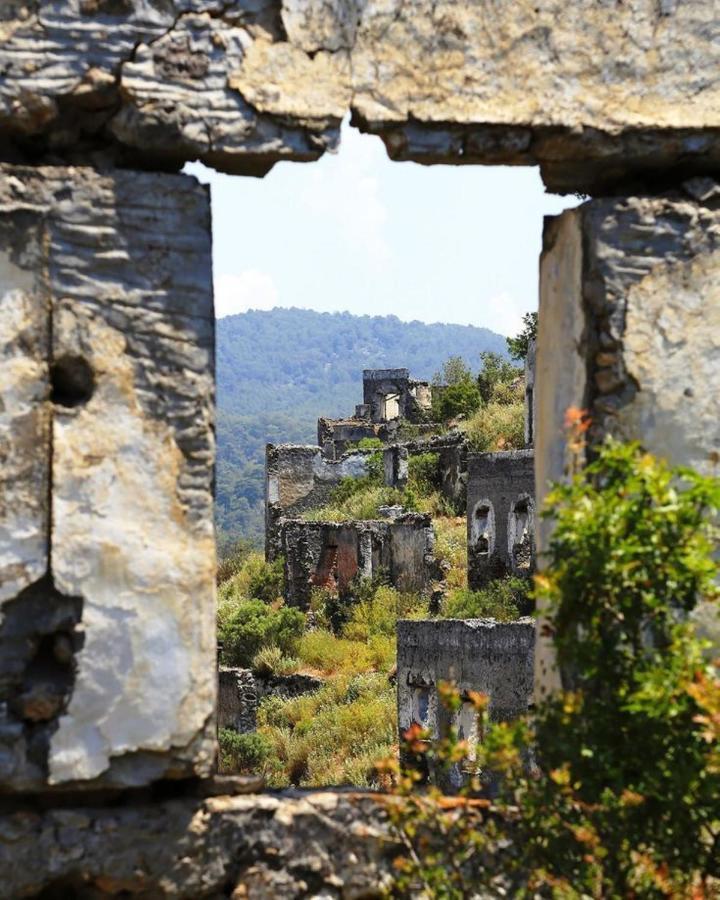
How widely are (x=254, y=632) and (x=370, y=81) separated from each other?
64.6 ft

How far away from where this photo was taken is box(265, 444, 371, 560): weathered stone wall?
33.9 metres

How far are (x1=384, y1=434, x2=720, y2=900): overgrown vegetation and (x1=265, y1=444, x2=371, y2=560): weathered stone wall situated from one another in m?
29.8

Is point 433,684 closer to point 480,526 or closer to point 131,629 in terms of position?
point 480,526

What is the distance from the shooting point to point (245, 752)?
17969mm

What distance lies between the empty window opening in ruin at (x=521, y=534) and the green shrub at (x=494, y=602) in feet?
0.83

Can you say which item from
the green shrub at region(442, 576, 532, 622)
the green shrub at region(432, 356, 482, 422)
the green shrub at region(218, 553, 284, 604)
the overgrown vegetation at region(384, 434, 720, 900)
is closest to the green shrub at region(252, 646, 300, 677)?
the green shrub at region(442, 576, 532, 622)

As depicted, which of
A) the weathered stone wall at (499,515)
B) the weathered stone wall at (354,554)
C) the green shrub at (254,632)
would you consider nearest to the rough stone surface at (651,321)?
the weathered stone wall at (499,515)

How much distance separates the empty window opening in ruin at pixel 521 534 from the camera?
2239 centimetres

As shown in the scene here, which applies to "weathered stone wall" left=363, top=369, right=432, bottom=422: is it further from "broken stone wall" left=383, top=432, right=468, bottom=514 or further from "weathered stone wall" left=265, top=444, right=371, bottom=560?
"broken stone wall" left=383, top=432, right=468, bottom=514

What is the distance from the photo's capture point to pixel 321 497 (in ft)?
112

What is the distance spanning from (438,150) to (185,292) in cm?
77

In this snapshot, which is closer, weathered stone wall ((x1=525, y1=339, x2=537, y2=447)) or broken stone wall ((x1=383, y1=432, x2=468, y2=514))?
weathered stone wall ((x1=525, y1=339, x2=537, y2=447))

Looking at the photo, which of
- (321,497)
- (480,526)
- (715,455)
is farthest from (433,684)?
(321,497)

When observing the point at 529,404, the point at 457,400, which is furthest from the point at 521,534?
the point at 457,400
